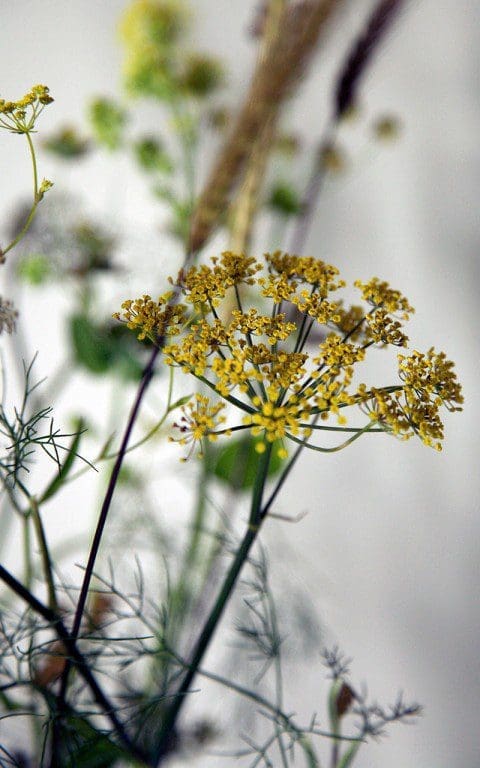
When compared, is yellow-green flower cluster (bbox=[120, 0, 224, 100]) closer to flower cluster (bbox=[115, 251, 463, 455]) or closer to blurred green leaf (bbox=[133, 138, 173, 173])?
blurred green leaf (bbox=[133, 138, 173, 173])

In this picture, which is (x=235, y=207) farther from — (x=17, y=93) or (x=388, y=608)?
(x=388, y=608)

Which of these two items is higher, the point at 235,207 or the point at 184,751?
the point at 235,207

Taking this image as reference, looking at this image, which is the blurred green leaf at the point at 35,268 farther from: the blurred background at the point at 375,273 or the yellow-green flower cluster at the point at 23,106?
the yellow-green flower cluster at the point at 23,106

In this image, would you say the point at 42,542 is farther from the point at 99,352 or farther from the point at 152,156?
the point at 152,156

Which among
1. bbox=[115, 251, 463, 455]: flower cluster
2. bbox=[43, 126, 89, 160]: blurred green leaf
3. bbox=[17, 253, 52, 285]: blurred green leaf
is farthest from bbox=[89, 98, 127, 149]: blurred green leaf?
bbox=[115, 251, 463, 455]: flower cluster

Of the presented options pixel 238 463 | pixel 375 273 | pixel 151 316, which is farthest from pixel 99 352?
pixel 375 273

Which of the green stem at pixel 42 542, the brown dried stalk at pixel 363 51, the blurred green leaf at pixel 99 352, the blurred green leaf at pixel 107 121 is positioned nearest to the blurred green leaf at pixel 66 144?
the blurred green leaf at pixel 107 121

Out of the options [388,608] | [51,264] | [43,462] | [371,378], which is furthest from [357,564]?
[51,264]
